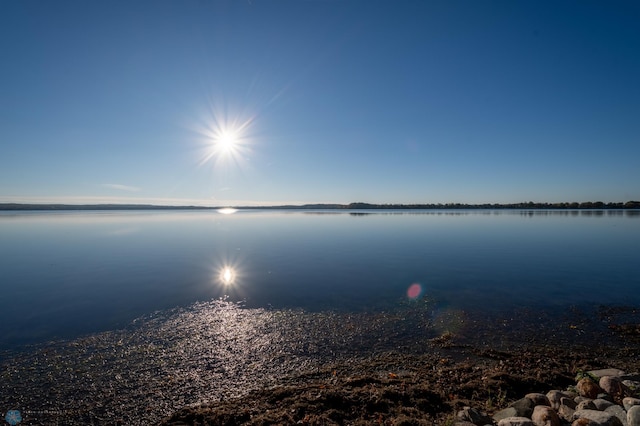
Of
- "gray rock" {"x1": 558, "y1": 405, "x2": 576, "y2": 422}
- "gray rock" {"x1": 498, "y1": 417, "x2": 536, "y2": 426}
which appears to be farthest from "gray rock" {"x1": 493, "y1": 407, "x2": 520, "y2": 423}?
"gray rock" {"x1": 558, "y1": 405, "x2": 576, "y2": 422}

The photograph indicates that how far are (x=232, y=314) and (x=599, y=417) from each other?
12.3 meters

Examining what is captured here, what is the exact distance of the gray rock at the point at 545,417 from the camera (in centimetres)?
602

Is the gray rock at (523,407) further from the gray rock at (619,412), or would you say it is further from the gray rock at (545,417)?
the gray rock at (619,412)

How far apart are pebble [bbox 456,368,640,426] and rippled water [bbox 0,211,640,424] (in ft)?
12.6

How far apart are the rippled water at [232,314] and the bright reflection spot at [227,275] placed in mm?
190

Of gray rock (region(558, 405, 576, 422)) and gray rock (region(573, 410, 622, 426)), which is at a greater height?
gray rock (region(573, 410, 622, 426))

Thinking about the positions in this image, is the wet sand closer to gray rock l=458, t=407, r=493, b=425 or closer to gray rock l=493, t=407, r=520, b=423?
gray rock l=458, t=407, r=493, b=425

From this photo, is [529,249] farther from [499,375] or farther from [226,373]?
[226,373]

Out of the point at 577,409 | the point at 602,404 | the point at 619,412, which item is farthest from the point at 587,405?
the point at 619,412

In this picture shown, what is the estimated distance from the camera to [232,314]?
13688mm

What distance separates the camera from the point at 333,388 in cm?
785

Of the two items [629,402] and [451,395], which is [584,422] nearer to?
[629,402]

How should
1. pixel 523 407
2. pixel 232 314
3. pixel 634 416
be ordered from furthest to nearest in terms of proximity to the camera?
1. pixel 232 314
2. pixel 523 407
3. pixel 634 416

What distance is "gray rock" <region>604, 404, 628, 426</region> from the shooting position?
590 centimetres
